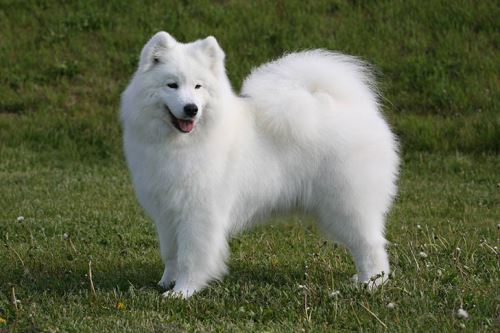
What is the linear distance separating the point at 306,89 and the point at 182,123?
93 cm

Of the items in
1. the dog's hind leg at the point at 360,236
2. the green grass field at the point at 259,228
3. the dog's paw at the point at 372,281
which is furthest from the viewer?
the dog's hind leg at the point at 360,236

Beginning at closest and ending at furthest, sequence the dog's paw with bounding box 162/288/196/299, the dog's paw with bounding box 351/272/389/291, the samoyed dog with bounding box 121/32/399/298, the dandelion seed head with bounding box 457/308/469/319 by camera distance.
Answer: the dandelion seed head with bounding box 457/308/469/319 → the dog's paw with bounding box 351/272/389/291 → the dog's paw with bounding box 162/288/196/299 → the samoyed dog with bounding box 121/32/399/298

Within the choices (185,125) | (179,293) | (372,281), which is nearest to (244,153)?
(185,125)

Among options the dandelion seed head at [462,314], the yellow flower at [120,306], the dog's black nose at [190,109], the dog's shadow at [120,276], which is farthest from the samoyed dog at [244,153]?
the dandelion seed head at [462,314]

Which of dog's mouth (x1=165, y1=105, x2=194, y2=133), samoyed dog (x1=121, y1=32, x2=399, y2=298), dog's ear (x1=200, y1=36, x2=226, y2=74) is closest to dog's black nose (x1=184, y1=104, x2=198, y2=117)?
samoyed dog (x1=121, y1=32, x2=399, y2=298)

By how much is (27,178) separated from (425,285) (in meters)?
5.89

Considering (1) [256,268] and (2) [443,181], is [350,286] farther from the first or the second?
(2) [443,181]

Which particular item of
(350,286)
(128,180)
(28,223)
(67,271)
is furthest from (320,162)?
(128,180)

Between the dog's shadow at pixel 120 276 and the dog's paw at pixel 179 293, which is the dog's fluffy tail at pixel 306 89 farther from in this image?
the dog's paw at pixel 179 293

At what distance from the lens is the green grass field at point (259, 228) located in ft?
15.4

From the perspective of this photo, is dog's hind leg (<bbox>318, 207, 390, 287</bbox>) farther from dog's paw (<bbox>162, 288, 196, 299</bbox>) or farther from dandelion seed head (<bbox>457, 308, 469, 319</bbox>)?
dandelion seed head (<bbox>457, 308, 469, 319</bbox>)

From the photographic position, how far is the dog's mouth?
202 inches

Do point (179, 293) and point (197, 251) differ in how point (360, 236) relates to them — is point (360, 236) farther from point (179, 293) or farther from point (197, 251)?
point (179, 293)

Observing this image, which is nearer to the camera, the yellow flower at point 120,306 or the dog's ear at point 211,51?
the yellow flower at point 120,306
